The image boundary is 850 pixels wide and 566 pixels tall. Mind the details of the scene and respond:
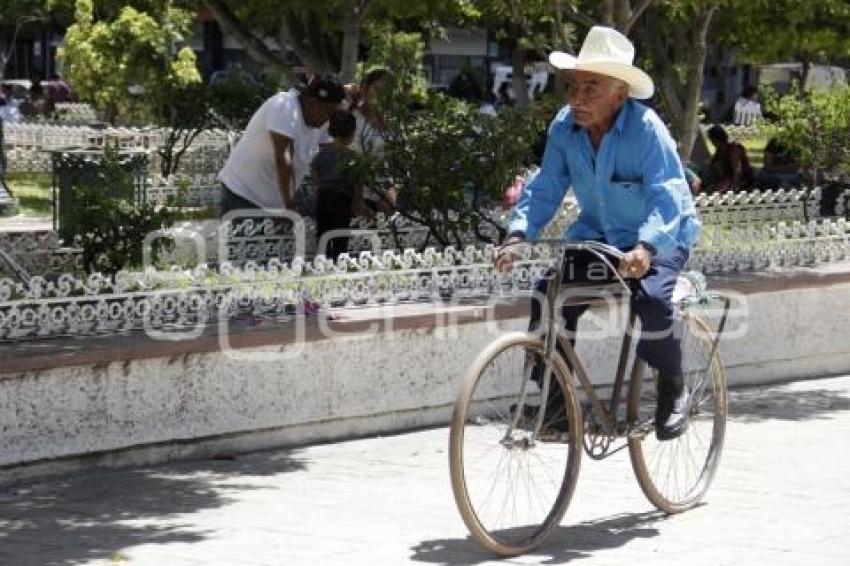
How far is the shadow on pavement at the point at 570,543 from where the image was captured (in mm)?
6512

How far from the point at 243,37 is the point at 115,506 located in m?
13.1

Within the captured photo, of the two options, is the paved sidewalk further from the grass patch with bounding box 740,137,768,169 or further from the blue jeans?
the grass patch with bounding box 740,137,768,169

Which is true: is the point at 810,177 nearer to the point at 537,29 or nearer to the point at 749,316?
the point at 749,316

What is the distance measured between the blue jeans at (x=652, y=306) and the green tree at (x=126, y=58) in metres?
16.3

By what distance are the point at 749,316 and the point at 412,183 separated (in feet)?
6.86

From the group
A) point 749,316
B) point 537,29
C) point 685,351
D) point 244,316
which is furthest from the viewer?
point 537,29

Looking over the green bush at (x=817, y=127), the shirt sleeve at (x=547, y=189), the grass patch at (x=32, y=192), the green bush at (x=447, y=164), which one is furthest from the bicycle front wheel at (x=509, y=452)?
the grass patch at (x=32, y=192)

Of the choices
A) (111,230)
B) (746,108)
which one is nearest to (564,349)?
(111,230)

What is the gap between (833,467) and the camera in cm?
827

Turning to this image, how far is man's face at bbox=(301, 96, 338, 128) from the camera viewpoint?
10.8m

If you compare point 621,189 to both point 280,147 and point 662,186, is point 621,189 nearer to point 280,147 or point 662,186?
point 662,186

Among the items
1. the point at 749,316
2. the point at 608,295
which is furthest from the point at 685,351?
the point at 749,316

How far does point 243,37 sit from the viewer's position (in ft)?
65.4

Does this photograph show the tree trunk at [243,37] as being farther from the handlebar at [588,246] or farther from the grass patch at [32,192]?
the handlebar at [588,246]
